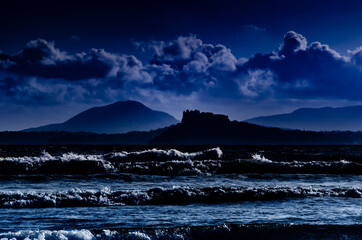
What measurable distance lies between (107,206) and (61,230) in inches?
164

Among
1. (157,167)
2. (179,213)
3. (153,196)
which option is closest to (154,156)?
(157,167)

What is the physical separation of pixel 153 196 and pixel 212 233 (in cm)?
514

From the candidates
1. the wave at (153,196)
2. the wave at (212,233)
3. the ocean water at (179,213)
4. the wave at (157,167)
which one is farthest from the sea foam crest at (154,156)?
the wave at (212,233)

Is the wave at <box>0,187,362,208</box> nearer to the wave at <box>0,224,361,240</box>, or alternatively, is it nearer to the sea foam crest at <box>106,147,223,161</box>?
the wave at <box>0,224,361,240</box>

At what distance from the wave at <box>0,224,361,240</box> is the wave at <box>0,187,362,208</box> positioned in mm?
4313

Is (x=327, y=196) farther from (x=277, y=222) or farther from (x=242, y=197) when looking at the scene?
(x=277, y=222)

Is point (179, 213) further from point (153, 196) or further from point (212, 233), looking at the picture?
point (153, 196)

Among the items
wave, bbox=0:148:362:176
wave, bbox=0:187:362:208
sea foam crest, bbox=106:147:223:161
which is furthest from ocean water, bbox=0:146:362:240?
sea foam crest, bbox=106:147:223:161

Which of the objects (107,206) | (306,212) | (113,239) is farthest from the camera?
(107,206)

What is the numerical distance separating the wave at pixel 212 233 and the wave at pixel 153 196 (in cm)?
431

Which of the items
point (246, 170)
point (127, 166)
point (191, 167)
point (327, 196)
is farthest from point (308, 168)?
point (327, 196)

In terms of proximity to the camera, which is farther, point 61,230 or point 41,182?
point 41,182

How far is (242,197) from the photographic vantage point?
15117mm

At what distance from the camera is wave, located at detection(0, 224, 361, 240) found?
9.05m
